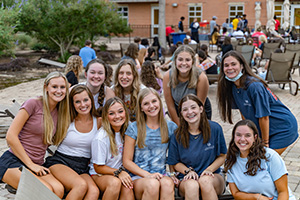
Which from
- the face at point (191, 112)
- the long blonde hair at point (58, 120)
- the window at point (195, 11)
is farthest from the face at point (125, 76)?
the window at point (195, 11)

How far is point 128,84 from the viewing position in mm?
4609

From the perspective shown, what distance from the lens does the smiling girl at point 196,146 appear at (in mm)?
3803

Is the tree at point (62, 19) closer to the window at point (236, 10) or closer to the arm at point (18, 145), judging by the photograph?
the arm at point (18, 145)

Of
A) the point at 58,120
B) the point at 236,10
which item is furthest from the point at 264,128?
the point at 236,10

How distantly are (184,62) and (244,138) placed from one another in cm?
124

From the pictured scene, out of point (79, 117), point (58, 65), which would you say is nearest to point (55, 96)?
point (79, 117)

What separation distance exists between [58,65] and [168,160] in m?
11.5

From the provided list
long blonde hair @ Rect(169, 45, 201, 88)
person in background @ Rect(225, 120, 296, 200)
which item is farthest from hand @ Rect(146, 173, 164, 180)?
long blonde hair @ Rect(169, 45, 201, 88)

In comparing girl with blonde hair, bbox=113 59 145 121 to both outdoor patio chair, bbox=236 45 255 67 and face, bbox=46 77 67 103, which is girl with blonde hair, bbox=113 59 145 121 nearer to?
face, bbox=46 77 67 103

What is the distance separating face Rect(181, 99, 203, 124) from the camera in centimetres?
381

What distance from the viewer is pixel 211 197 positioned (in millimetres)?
3568

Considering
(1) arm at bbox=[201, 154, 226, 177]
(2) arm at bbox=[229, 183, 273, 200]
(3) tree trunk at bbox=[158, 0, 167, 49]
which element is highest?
(3) tree trunk at bbox=[158, 0, 167, 49]

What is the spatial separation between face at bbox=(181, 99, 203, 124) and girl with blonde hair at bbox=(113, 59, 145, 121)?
95 cm

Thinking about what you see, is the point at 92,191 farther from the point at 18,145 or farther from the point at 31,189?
the point at 18,145
